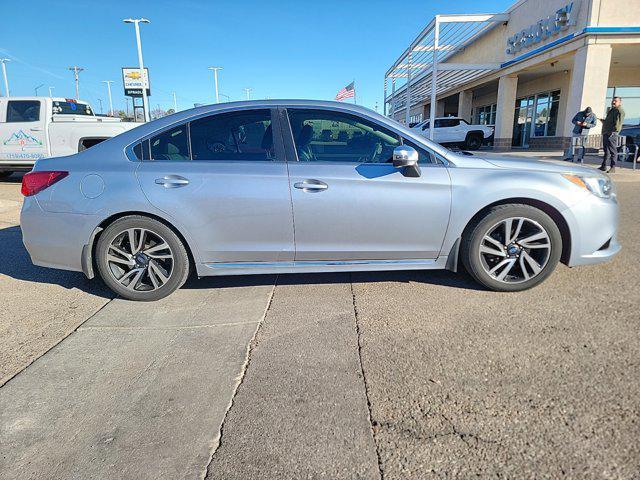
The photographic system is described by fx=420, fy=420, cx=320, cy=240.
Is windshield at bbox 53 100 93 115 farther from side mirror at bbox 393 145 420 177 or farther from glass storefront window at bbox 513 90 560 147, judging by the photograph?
glass storefront window at bbox 513 90 560 147

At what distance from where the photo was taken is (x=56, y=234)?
3525 mm

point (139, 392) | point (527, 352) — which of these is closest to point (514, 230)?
point (527, 352)

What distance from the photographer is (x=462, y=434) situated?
6.57 feet

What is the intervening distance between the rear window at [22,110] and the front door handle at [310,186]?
9.84 metres

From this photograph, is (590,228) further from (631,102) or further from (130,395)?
(631,102)

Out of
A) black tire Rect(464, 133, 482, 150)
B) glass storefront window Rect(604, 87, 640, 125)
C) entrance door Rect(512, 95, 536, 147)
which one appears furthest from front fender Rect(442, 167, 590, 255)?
entrance door Rect(512, 95, 536, 147)

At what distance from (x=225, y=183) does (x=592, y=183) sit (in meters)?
3.09

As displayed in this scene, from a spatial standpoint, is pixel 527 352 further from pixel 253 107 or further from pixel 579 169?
pixel 253 107

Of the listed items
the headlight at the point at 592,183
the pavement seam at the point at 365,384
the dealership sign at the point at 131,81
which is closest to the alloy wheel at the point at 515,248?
the headlight at the point at 592,183

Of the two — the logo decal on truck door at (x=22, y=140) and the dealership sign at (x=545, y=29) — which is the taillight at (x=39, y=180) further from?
the dealership sign at (x=545, y=29)

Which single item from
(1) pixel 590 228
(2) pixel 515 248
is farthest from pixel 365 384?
(1) pixel 590 228

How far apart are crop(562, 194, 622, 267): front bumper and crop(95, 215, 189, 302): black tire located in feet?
10.7

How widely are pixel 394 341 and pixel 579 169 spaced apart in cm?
234

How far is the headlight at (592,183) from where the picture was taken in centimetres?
356
